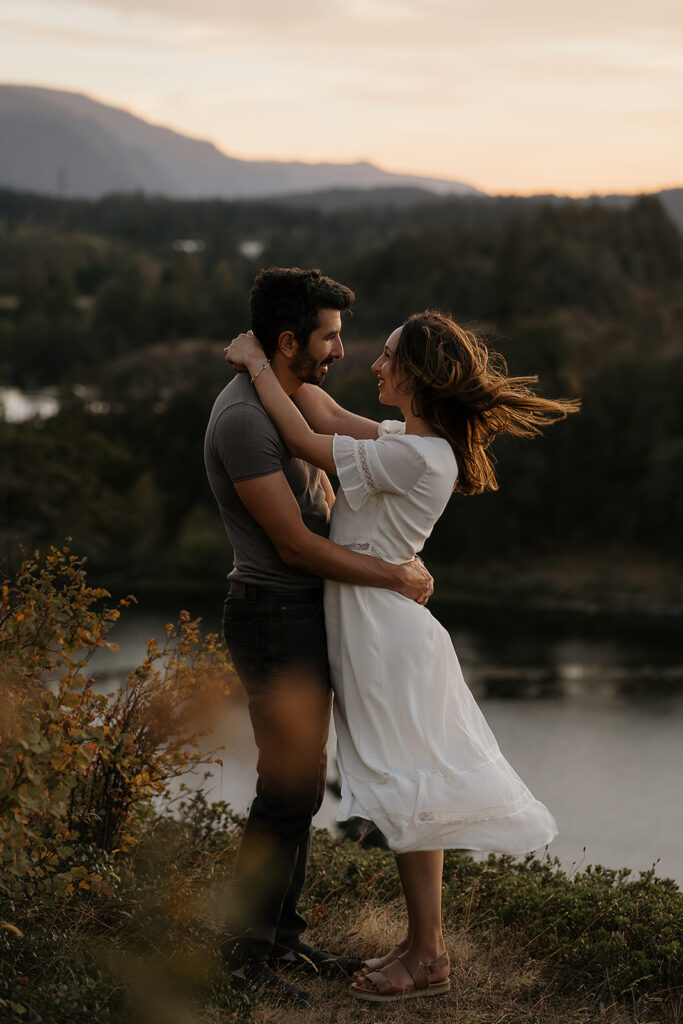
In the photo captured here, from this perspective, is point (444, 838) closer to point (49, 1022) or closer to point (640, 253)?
point (49, 1022)

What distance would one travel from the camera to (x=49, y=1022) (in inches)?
95.8

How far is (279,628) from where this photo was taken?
2801mm

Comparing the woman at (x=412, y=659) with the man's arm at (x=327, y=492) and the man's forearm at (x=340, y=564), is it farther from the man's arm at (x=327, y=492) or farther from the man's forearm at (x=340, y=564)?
the man's arm at (x=327, y=492)

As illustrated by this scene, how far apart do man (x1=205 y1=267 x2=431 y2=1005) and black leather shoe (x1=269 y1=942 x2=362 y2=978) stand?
164 mm

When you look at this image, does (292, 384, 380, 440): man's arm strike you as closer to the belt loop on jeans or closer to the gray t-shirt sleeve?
the gray t-shirt sleeve

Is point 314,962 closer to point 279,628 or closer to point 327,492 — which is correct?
point 279,628

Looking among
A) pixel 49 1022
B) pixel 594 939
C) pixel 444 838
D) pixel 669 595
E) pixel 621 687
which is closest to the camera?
pixel 49 1022

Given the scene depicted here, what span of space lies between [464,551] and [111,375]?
26.4 meters

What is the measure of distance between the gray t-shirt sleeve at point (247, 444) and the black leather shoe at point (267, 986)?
127 centimetres

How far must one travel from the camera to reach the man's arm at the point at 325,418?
3.03 meters

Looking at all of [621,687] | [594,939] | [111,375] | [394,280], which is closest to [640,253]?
[394,280]

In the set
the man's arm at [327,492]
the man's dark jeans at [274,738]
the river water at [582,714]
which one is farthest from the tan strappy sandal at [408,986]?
the river water at [582,714]

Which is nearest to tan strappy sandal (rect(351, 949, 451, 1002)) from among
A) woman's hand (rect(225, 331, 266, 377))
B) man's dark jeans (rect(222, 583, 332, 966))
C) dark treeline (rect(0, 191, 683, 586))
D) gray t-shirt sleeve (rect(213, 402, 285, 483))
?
man's dark jeans (rect(222, 583, 332, 966))

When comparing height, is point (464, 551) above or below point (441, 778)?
below
